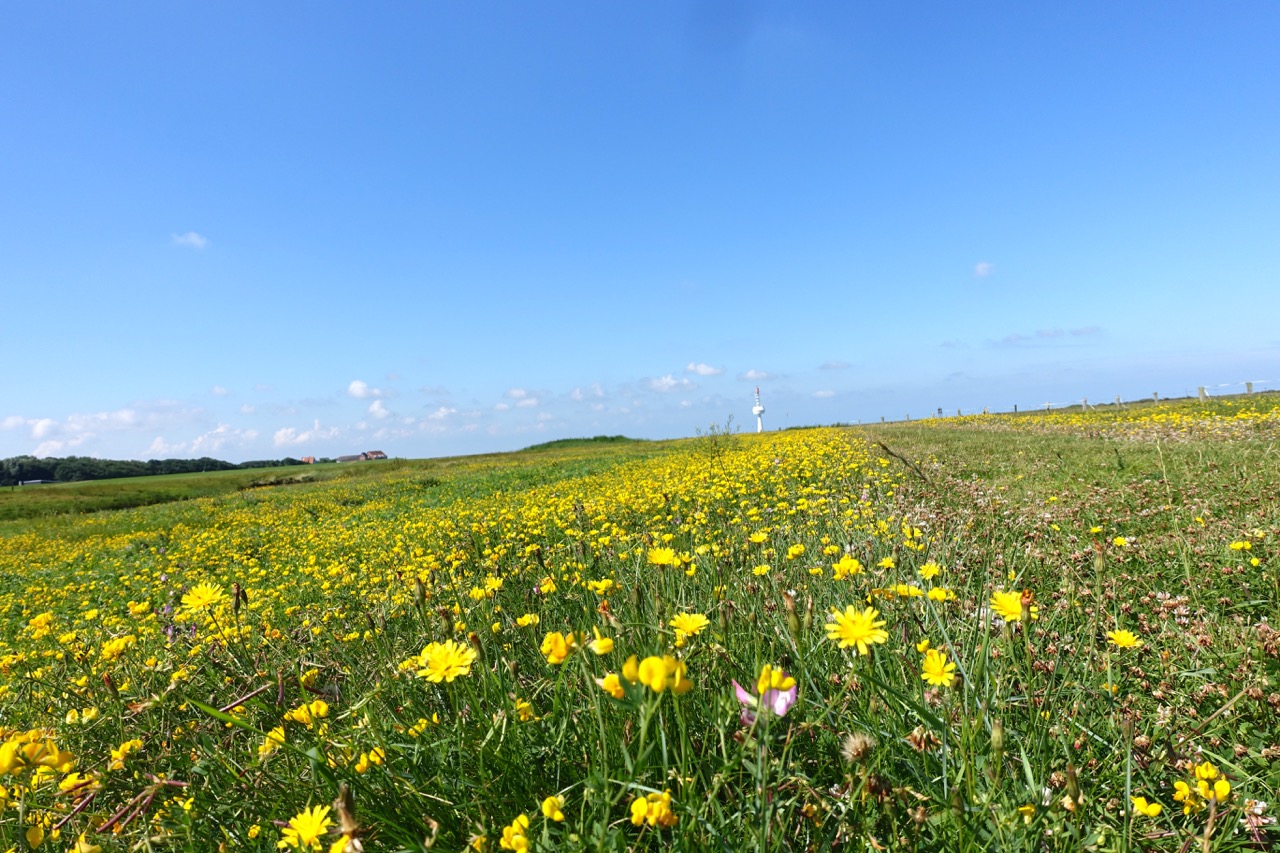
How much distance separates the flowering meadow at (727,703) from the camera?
4.16ft

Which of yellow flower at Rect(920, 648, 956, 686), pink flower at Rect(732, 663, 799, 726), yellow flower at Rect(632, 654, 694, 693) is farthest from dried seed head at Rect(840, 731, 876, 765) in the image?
yellow flower at Rect(632, 654, 694, 693)

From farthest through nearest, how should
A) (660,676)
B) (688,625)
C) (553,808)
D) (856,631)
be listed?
(688,625) < (856,631) < (553,808) < (660,676)

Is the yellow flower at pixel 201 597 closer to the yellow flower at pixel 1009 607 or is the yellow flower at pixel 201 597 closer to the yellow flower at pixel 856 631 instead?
the yellow flower at pixel 856 631

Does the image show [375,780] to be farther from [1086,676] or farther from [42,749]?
[1086,676]

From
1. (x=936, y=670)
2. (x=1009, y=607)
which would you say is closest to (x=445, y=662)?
(x=936, y=670)

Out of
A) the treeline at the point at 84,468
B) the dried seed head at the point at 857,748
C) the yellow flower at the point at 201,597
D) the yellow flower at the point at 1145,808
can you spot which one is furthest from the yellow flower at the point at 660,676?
the treeline at the point at 84,468

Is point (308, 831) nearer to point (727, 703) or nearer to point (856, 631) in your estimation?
point (727, 703)

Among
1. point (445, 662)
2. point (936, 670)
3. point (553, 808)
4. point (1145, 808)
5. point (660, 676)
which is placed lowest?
point (1145, 808)

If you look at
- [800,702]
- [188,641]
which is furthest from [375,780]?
[188,641]

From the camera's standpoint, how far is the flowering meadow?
1.27 metres

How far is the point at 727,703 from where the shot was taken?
1.42m

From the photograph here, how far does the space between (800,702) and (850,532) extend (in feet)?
8.25

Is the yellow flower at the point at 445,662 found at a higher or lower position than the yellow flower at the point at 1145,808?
higher

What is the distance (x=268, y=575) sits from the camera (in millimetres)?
7266
